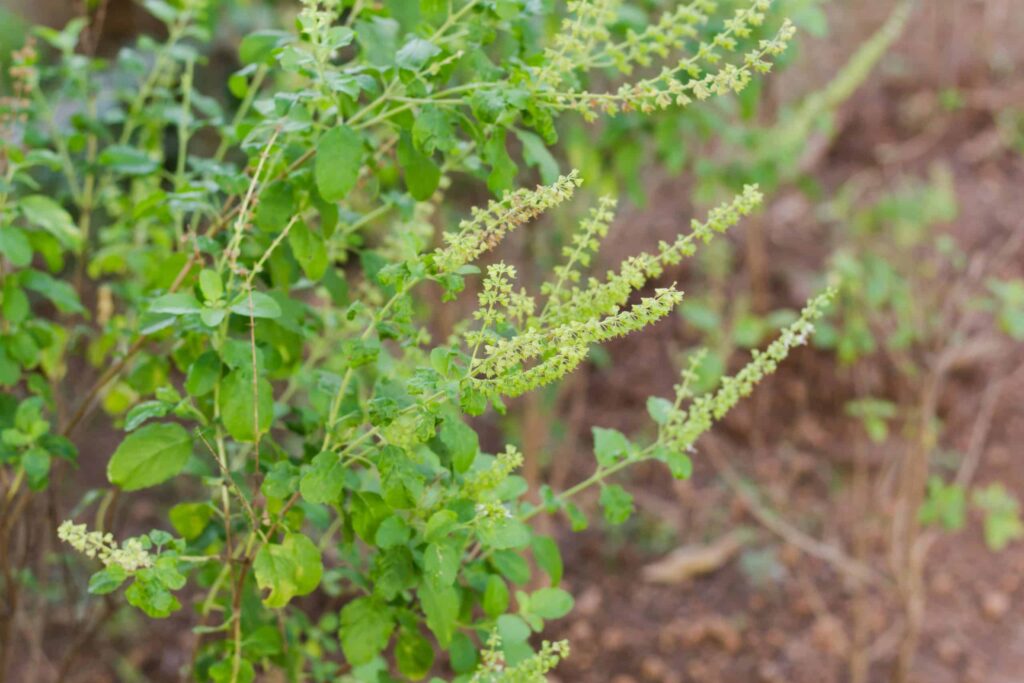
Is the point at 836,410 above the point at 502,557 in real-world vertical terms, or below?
below

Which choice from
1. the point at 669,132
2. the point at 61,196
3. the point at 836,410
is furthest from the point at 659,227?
the point at 61,196

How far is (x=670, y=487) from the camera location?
4.19 meters

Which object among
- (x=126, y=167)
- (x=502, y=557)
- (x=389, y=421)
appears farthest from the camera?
(x=126, y=167)

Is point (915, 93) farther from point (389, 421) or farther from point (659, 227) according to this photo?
point (389, 421)

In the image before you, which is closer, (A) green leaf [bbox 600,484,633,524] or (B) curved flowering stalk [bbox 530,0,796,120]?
(B) curved flowering stalk [bbox 530,0,796,120]

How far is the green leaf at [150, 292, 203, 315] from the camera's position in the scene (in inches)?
52.0

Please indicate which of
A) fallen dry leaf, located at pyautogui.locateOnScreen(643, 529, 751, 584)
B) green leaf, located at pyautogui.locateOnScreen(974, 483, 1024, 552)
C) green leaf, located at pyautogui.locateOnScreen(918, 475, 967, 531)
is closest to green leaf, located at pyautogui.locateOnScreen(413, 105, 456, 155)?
green leaf, located at pyautogui.locateOnScreen(918, 475, 967, 531)

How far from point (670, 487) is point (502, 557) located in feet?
8.94

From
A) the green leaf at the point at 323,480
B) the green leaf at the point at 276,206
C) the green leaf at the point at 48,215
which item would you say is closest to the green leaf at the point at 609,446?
the green leaf at the point at 323,480

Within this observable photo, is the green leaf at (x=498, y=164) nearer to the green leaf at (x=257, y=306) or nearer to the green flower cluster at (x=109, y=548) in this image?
the green leaf at (x=257, y=306)

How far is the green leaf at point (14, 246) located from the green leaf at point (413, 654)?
0.78 metres

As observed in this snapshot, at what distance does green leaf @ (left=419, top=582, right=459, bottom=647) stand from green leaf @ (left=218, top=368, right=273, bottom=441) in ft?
0.99

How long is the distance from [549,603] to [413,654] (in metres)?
0.22

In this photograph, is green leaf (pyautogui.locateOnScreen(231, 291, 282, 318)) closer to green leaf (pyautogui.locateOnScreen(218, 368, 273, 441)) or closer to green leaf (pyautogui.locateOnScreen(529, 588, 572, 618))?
green leaf (pyautogui.locateOnScreen(218, 368, 273, 441))
